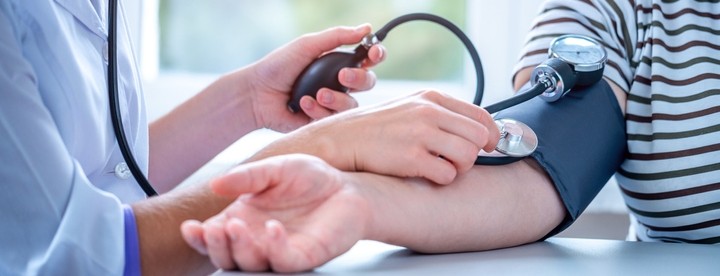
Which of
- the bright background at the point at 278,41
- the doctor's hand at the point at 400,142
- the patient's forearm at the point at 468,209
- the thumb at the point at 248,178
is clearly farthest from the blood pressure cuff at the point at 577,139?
the bright background at the point at 278,41

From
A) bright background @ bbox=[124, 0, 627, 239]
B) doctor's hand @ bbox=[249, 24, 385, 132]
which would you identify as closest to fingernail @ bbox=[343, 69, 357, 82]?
doctor's hand @ bbox=[249, 24, 385, 132]

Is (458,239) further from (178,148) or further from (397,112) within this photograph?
(178,148)

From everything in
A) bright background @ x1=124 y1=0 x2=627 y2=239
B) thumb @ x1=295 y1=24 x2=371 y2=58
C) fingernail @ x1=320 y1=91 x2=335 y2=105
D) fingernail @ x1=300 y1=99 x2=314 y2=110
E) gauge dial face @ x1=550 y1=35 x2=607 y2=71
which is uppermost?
gauge dial face @ x1=550 y1=35 x2=607 y2=71

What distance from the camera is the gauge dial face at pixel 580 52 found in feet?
3.16

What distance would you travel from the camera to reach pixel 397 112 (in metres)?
0.82

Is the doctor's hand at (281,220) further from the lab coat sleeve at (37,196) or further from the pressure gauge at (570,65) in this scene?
the pressure gauge at (570,65)

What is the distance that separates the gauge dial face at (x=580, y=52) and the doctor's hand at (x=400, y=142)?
0.20 metres

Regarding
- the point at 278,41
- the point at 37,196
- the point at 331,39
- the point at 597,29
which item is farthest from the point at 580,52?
the point at 278,41

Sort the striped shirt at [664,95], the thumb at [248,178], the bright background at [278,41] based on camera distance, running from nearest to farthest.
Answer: the thumb at [248,178] < the striped shirt at [664,95] < the bright background at [278,41]

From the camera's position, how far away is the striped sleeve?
108 centimetres

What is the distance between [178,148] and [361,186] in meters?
0.60

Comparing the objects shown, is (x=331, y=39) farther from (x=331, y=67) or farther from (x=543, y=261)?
(x=543, y=261)

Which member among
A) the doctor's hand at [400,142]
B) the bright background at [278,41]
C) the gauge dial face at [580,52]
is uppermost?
the gauge dial face at [580,52]

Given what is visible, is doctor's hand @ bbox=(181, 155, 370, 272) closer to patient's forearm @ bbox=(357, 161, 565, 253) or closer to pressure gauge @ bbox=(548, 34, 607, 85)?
patient's forearm @ bbox=(357, 161, 565, 253)
